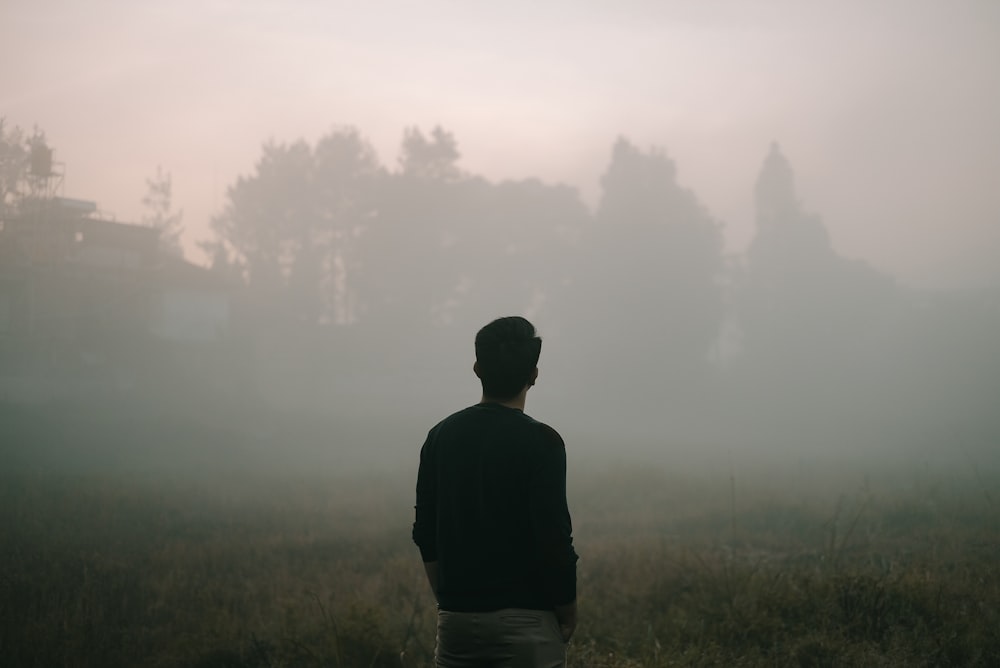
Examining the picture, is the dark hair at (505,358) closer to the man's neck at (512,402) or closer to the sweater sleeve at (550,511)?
the man's neck at (512,402)

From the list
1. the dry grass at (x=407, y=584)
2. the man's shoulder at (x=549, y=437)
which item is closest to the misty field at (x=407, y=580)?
the dry grass at (x=407, y=584)

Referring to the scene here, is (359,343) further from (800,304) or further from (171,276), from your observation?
(800,304)

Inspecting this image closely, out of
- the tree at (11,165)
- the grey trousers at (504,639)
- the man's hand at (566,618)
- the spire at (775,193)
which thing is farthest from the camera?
the spire at (775,193)

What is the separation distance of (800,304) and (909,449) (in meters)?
20.6

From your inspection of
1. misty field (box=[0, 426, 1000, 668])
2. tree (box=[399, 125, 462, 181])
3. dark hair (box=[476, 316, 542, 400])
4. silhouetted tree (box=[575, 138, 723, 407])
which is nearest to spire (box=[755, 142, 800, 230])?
silhouetted tree (box=[575, 138, 723, 407])

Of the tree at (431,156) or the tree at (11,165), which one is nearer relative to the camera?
the tree at (11,165)

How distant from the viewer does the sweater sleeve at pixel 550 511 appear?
268 cm

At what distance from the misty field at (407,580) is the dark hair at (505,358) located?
313 cm

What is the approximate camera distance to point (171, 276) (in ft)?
117

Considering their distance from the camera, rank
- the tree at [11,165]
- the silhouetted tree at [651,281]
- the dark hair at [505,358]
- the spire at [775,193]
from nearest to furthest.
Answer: the dark hair at [505,358] < the tree at [11,165] < the silhouetted tree at [651,281] < the spire at [775,193]

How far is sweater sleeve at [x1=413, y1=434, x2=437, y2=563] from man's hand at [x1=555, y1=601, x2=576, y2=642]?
613 millimetres

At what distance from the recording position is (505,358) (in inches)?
114

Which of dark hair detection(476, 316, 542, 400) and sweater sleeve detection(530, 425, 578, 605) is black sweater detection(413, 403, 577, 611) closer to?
sweater sleeve detection(530, 425, 578, 605)

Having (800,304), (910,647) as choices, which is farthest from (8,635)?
(800,304)
